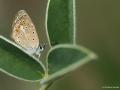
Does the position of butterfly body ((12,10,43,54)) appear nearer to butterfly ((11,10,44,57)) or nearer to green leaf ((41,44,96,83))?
butterfly ((11,10,44,57))

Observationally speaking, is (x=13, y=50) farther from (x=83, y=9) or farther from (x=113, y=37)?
(x=83, y=9)

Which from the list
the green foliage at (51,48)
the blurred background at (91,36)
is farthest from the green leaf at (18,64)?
the blurred background at (91,36)

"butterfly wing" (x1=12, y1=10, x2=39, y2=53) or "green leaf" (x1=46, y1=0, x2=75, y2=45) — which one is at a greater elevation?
"green leaf" (x1=46, y1=0, x2=75, y2=45)

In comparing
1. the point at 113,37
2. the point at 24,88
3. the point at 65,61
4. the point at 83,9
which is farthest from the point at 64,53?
the point at 83,9

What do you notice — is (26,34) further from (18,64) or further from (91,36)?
(91,36)

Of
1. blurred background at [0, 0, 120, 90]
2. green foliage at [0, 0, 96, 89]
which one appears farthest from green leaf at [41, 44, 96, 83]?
blurred background at [0, 0, 120, 90]

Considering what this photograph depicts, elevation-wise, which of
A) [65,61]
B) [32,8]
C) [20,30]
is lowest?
[32,8]
